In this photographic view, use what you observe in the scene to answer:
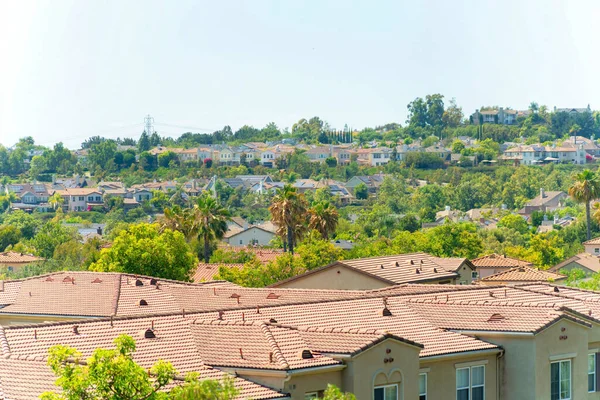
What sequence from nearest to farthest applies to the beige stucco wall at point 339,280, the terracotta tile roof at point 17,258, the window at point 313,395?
the window at point 313,395 < the beige stucco wall at point 339,280 < the terracotta tile roof at point 17,258

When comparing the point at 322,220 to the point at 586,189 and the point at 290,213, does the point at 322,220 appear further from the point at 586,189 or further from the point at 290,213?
the point at 586,189

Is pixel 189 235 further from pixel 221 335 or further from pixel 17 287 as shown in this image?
pixel 221 335

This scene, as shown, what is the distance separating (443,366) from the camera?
1029 inches

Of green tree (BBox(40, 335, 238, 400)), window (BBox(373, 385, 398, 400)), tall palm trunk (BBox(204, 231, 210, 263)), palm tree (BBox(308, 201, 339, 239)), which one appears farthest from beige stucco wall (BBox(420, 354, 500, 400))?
palm tree (BBox(308, 201, 339, 239))

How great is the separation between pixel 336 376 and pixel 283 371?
63.2 inches

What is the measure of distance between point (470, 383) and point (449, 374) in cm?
79

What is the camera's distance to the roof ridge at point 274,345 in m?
23.0

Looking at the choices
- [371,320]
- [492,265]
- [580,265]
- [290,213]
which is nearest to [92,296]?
[371,320]

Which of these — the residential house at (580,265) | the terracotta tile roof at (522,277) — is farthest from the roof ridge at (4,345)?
the residential house at (580,265)

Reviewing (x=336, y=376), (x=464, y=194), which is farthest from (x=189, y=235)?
(x=464, y=194)

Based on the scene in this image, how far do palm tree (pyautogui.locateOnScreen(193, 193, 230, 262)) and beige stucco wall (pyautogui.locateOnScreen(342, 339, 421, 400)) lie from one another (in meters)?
62.8

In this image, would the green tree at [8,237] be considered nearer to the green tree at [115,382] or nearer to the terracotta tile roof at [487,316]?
the terracotta tile roof at [487,316]

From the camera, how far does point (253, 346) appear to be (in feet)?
79.5

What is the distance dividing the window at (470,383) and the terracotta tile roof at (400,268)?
19820mm
